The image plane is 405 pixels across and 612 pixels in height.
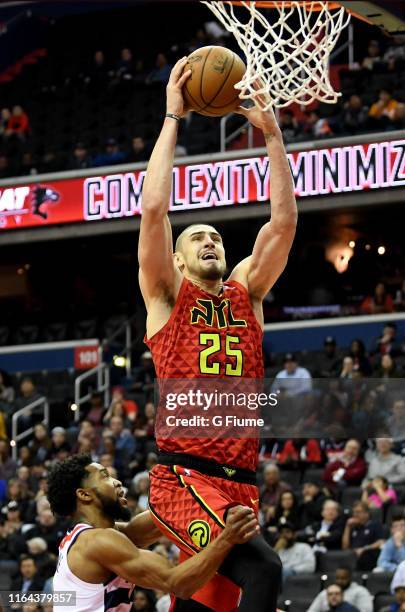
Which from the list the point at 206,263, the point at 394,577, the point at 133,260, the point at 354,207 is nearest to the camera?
the point at 206,263

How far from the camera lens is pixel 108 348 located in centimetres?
2073

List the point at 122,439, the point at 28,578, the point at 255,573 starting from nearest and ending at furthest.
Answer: the point at 255,573 → the point at 28,578 → the point at 122,439

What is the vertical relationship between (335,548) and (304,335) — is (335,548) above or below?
below

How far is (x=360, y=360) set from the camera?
15.7m

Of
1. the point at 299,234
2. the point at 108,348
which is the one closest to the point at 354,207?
the point at 299,234

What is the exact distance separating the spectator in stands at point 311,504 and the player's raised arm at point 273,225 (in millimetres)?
7140

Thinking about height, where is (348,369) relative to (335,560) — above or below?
above

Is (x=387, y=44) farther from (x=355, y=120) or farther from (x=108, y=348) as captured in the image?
(x=108, y=348)

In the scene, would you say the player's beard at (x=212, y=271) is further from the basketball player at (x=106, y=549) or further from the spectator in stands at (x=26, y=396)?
the spectator in stands at (x=26, y=396)

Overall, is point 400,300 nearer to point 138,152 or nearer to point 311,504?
point 138,152

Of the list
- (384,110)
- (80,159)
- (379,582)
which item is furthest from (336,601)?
(80,159)

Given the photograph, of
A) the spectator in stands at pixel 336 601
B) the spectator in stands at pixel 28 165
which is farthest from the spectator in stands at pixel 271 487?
the spectator in stands at pixel 28 165

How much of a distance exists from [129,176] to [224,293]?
42.9 feet

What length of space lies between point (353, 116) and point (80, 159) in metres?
4.66
